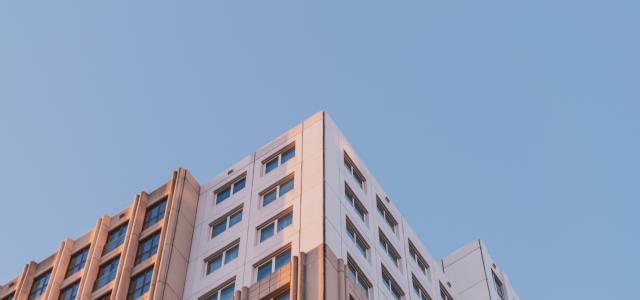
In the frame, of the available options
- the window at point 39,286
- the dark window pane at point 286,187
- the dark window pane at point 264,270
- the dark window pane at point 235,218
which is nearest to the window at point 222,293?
the dark window pane at point 264,270

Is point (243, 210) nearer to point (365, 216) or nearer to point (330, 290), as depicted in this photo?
point (365, 216)

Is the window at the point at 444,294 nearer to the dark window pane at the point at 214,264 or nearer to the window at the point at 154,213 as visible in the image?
the dark window pane at the point at 214,264

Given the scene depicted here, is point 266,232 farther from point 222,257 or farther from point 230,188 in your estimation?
point 230,188

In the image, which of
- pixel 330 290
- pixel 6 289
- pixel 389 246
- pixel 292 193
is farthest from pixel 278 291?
pixel 6 289

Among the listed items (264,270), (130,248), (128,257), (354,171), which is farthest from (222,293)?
(354,171)

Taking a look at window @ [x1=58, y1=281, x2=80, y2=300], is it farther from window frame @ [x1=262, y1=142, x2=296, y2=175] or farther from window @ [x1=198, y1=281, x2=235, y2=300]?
window frame @ [x1=262, y1=142, x2=296, y2=175]

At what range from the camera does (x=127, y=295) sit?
6631 cm

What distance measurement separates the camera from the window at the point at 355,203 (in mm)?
67938

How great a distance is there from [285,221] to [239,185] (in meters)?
8.91

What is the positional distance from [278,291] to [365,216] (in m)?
13.1

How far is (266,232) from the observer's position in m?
64.6

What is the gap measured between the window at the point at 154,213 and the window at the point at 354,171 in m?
13.6

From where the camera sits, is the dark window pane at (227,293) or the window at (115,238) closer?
the dark window pane at (227,293)

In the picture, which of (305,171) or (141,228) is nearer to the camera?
(305,171)
